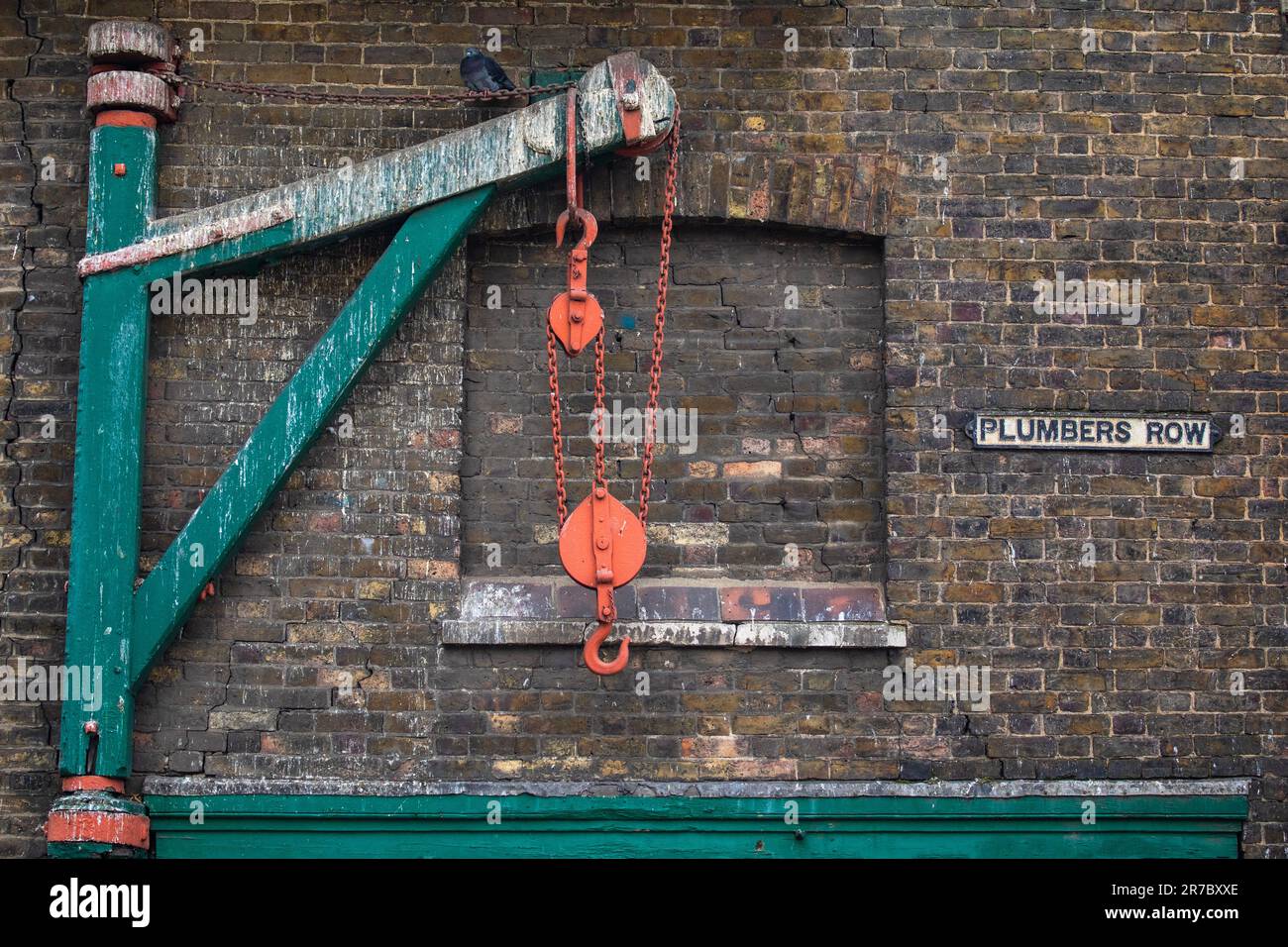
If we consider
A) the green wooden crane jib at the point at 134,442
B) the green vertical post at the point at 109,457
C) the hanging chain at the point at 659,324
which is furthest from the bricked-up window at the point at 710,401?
the green vertical post at the point at 109,457

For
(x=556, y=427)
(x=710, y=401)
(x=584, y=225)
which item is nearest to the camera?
(x=584, y=225)

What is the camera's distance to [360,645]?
265 inches

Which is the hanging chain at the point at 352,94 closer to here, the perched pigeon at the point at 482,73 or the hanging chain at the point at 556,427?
the perched pigeon at the point at 482,73

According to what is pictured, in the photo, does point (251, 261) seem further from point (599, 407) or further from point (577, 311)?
point (599, 407)

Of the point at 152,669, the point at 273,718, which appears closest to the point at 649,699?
the point at 273,718

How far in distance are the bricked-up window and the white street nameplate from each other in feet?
1.56

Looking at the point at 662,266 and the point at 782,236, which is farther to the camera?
the point at 782,236

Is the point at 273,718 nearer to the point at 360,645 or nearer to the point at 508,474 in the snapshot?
the point at 360,645

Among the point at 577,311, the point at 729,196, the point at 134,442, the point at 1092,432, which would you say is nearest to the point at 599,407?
the point at 577,311

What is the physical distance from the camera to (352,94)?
6938mm

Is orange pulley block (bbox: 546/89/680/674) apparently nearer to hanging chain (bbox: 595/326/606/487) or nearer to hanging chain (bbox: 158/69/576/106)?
hanging chain (bbox: 595/326/606/487)

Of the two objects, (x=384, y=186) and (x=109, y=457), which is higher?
(x=384, y=186)

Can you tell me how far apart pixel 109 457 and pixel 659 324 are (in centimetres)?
226

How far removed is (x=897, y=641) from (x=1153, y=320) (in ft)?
5.69
